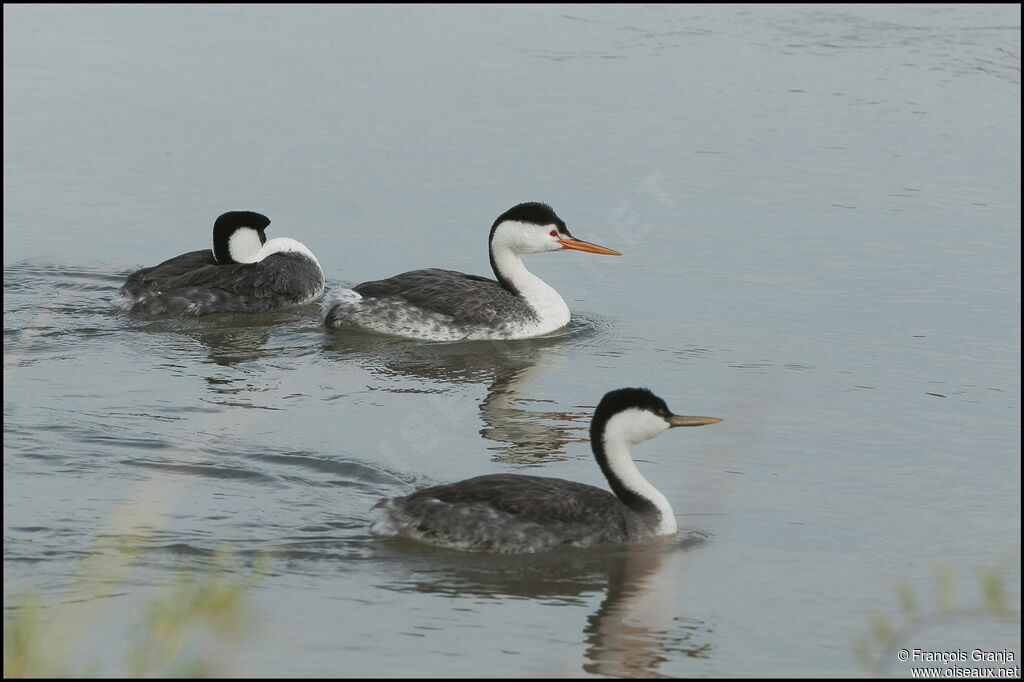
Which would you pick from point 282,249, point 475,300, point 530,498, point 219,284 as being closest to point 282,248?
point 282,249

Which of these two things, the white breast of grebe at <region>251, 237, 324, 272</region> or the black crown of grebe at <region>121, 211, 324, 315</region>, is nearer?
the black crown of grebe at <region>121, 211, 324, 315</region>

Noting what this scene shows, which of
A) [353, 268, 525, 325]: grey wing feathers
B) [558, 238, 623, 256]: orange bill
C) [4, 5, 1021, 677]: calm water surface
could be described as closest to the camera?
[4, 5, 1021, 677]: calm water surface

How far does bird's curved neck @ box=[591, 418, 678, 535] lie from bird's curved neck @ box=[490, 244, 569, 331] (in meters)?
5.01

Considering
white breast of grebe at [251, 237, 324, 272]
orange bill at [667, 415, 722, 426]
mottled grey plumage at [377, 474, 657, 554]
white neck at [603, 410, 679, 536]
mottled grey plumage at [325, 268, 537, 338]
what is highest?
white breast of grebe at [251, 237, 324, 272]

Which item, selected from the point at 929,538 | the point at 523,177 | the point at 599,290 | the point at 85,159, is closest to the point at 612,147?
the point at 523,177

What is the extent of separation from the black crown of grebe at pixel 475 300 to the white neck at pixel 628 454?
493 cm

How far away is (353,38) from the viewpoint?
26.2 metres

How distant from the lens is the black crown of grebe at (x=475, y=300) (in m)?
14.2

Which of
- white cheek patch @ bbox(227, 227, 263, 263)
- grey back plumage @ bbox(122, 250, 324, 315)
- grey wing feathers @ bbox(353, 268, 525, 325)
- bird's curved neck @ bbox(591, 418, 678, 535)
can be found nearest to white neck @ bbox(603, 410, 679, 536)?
bird's curved neck @ bbox(591, 418, 678, 535)

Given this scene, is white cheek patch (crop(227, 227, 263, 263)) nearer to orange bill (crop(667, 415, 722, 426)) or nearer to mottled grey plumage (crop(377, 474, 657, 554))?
mottled grey plumage (crop(377, 474, 657, 554))

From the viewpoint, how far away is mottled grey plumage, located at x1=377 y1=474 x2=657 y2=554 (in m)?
9.00

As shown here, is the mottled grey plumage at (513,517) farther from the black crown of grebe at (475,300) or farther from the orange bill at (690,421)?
the black crown of grebe at (475,300)

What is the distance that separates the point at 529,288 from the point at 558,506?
5705 millimetres

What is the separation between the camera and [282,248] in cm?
1526
